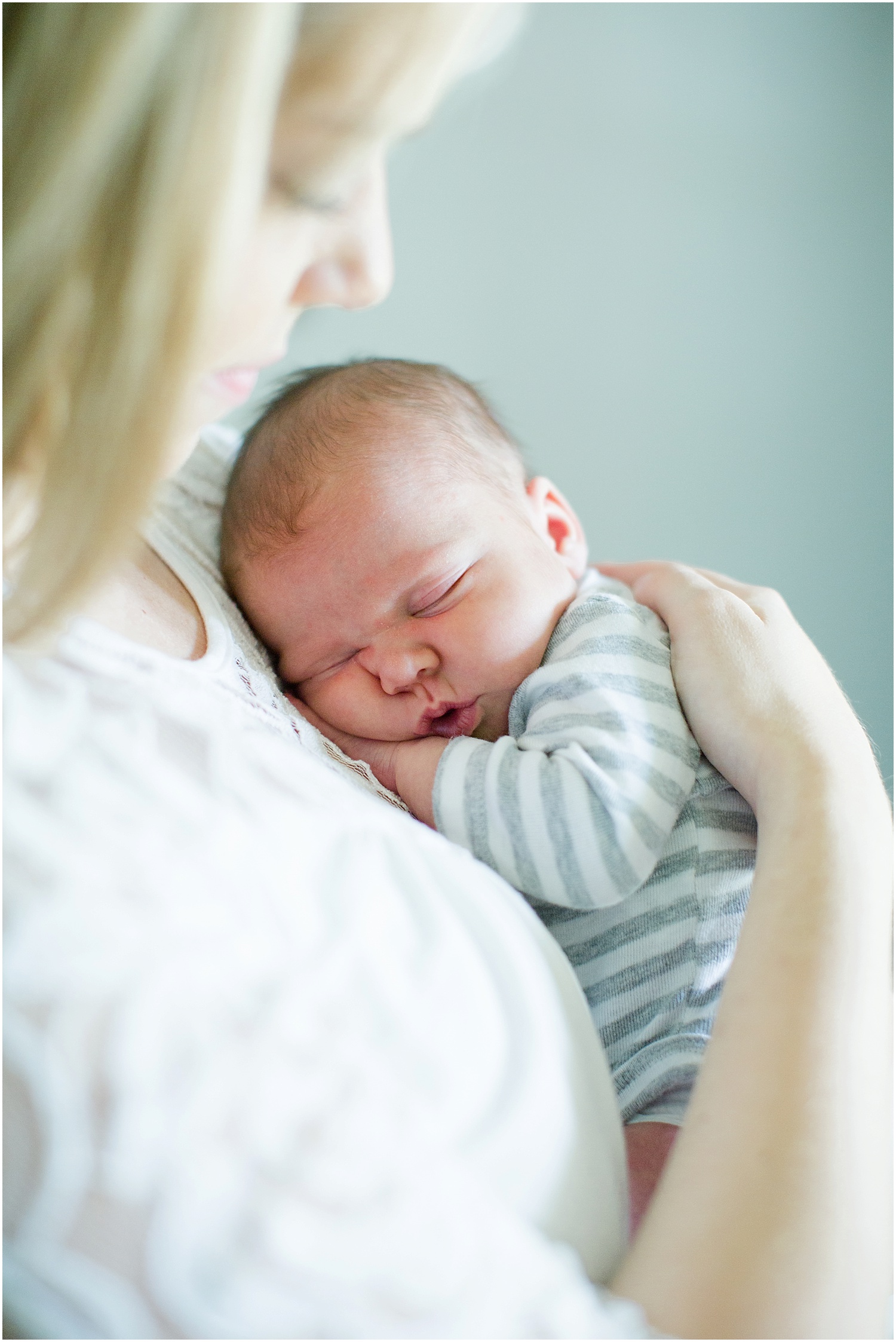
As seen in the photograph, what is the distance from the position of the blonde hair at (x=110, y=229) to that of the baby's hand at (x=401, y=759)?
40 centimetres

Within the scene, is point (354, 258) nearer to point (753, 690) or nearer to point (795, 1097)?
point (753, 690)

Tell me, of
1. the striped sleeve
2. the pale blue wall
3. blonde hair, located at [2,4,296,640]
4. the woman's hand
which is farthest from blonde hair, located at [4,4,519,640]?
the pale blue wall

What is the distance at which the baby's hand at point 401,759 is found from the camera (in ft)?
2.81

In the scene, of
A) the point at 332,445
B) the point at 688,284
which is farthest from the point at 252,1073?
the point at 688,284

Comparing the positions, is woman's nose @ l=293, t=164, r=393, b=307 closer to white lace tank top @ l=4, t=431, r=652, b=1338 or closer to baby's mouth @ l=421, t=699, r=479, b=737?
white lace tank top @ l=4, t=431, r=652, b=1338

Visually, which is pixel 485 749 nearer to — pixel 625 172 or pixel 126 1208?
pixel 126 1208

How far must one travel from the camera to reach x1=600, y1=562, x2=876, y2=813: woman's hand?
0.73 m

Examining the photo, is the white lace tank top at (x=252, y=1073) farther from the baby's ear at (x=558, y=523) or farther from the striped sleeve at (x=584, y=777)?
the baby's ear at (x=558, y=523)

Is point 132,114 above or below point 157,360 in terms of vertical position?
above

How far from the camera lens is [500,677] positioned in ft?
3.04

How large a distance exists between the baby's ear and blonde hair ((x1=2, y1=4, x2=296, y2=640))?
0.61 metres

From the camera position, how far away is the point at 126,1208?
385mm

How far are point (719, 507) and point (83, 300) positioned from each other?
144 cm

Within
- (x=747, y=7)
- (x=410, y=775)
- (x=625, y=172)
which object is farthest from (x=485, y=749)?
(x=747, y=7)
